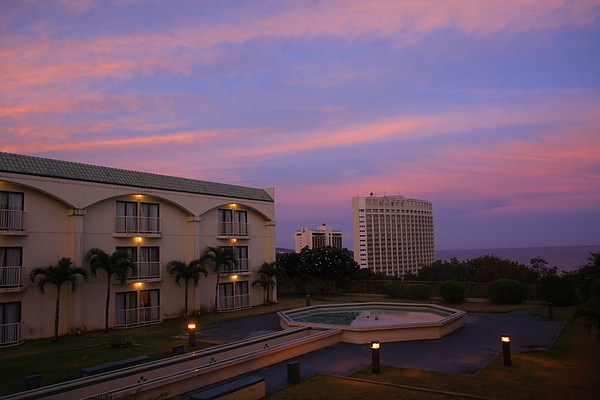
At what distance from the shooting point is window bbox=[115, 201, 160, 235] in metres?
Result: 24.5

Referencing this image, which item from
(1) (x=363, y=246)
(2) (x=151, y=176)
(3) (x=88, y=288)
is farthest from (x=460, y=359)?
(1) (x=363, y=246)

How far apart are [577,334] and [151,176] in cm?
2243

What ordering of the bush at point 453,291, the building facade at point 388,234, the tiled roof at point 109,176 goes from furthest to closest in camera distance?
the building facade at point 388,234 < the bush at point 453,291 < the tiled roof at point 109,176

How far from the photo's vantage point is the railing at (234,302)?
2975 centimetres

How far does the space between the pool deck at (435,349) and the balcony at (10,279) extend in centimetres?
819

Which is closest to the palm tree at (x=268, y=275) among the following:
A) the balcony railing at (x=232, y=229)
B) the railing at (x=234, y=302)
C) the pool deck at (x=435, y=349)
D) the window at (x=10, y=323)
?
the railing at (x=234, y=302)

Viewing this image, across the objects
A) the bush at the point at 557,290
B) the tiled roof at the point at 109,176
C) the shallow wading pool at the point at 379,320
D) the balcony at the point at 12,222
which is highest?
the tiled roof at the point at 109,176

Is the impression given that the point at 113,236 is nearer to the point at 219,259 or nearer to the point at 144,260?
the point at 144,260

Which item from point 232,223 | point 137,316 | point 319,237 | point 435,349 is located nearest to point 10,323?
point 137,316

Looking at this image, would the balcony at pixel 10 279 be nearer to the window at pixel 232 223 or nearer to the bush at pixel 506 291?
the window at pixel 232 223

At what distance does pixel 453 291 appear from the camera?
29.0m

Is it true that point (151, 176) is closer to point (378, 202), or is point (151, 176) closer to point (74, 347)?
point (74, 347)

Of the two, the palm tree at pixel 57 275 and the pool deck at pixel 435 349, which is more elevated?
the palm tree at pixel 57 275

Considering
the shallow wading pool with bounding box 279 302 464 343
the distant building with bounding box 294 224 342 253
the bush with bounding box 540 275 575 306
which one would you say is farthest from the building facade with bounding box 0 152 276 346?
the distant building with bounding box 294 224 342 253
